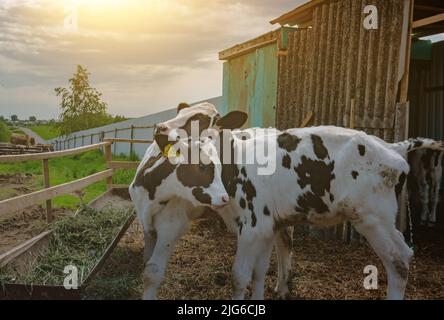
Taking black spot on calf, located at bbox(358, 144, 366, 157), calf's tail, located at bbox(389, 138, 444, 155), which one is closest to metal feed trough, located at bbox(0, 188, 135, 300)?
black spot on calf, located at bbox(358, 144, 366, 157)

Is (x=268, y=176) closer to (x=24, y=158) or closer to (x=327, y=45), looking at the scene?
(x=24, y=158)

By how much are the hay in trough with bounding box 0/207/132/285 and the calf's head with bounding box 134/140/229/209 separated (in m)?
1.32

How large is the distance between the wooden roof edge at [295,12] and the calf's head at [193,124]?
12.7 ft

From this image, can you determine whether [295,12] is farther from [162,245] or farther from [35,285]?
[35,285]

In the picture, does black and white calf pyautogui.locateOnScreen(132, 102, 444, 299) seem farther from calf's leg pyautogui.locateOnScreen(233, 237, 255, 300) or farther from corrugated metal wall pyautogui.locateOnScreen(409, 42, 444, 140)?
corrugated metal wall pyautogui.locateOnScreen(409, 42, 444, 140)

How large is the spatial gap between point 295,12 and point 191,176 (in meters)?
5.00

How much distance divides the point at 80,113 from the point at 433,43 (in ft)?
121

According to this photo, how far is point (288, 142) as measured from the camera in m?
4.05

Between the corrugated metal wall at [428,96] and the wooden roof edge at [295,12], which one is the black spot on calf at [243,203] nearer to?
the wooden roof edge at [295,12]

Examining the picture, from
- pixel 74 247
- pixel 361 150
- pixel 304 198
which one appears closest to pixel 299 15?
pixel 361 150

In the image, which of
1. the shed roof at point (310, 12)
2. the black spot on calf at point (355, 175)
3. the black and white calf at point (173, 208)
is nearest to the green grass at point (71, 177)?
the black and white calf at point (173, 208)

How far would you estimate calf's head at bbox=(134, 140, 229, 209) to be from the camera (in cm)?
355

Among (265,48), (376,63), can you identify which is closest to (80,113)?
(265,48)

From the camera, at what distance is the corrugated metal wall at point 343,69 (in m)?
6.20
